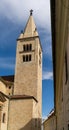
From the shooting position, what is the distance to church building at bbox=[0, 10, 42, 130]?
35.6 meters

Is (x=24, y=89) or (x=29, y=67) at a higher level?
A: (x=29, y=67)

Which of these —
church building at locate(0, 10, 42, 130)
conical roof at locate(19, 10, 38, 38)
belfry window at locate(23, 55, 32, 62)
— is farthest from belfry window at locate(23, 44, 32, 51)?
conical roof at locate(19, 10, 38, 38)

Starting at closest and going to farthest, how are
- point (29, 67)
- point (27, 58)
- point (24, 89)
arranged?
point (24, 89), point (29, 67), point (27, 58)

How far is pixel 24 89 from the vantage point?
1741 inches

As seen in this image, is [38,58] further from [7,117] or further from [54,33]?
[54,33]

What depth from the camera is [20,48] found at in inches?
1948

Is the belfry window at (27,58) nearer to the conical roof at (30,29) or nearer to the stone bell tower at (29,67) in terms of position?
the stone bell tower at (29,67)

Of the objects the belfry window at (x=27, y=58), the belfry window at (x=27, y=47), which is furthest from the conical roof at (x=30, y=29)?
the belfry window at (x=27, y=58)

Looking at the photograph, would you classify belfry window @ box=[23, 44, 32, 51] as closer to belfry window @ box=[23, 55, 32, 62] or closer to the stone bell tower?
the stone bell tower

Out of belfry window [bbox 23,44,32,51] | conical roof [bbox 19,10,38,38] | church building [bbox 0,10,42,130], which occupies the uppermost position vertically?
conical roof [bbox 19,10,38,38]

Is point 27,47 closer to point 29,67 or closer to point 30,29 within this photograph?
point 29,67

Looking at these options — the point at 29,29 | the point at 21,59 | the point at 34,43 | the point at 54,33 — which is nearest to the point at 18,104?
the point at 21,59

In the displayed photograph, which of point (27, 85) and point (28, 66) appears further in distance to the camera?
point (28, 66)

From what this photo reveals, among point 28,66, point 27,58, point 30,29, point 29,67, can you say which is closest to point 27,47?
point 27,58
